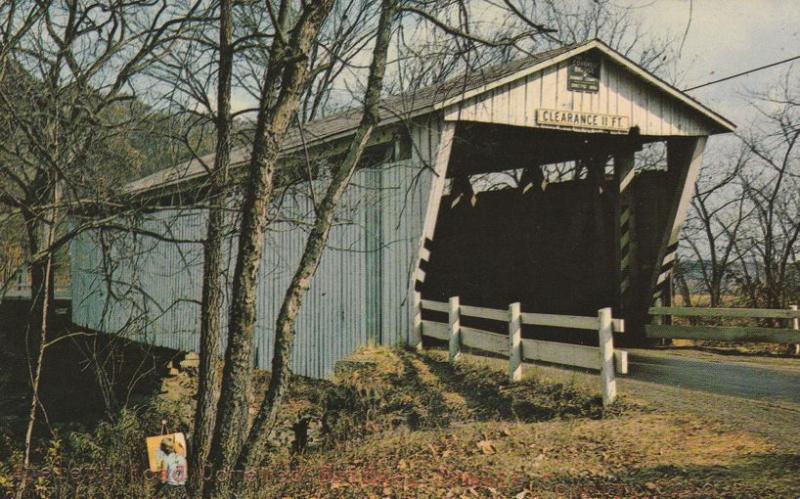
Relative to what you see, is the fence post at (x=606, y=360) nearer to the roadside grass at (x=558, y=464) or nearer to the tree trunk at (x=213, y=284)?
the roadside grass at (x=558, y=464)

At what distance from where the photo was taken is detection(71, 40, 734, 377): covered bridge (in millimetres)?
10664

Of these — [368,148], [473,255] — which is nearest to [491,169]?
[473,255]

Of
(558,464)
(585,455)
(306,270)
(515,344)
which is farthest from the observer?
(515,344)

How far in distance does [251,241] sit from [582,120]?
7.32 metres

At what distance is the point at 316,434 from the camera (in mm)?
9328

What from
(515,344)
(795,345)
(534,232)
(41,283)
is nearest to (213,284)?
(515,344)

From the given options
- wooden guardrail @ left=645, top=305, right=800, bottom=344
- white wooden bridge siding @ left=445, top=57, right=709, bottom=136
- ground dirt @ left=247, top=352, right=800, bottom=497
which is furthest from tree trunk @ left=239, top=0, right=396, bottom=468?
wooden guardrail @ left=645, top=305, right=800, bottom=344

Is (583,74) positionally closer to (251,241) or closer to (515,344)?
(515,344)

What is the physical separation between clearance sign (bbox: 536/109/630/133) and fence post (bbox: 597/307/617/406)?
417cm

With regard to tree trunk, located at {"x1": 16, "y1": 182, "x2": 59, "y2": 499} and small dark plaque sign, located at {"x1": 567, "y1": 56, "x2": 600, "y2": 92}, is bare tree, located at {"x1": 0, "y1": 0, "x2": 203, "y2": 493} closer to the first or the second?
tree trunk, located at {"x1": 16, "y1": 182, "x2": 59, "y2": 499}

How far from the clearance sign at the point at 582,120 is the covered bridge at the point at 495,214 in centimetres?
2

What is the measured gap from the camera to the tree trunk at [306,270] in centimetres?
535

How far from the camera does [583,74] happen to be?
11.2m

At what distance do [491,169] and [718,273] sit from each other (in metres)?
8.27
